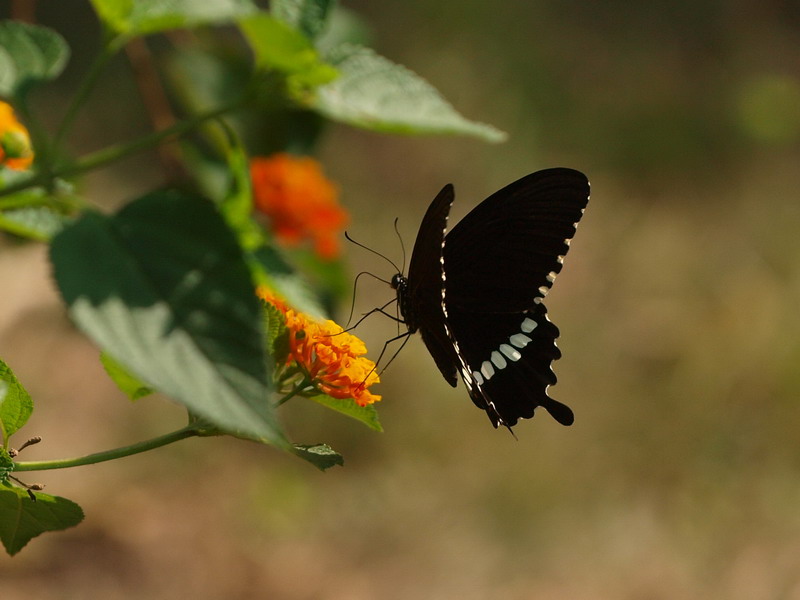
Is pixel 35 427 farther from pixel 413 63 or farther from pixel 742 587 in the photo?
pixel 413 63

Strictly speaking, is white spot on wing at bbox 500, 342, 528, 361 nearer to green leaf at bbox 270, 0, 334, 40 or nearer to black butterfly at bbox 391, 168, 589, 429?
black butterfly at bbox 391, 168, 589, 429

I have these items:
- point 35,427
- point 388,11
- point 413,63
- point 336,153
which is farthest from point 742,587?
point 388,11

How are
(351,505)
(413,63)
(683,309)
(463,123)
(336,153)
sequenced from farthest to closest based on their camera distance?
1. (413,63)
2. (336,153)
3. (683,309)
4. (351,505)
5. (463,123)

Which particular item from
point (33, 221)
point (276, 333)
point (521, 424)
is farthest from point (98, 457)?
point (521, 424)

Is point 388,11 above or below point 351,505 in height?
above

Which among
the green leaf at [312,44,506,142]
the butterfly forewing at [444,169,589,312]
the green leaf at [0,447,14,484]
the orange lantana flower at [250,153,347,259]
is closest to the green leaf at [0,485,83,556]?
the green leaf at [0,447,14,484]

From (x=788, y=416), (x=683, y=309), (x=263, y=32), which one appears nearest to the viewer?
(x=263, y=32)

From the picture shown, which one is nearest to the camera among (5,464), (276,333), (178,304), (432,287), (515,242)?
(178,304)

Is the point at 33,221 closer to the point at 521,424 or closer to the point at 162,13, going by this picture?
the point at 162,13
